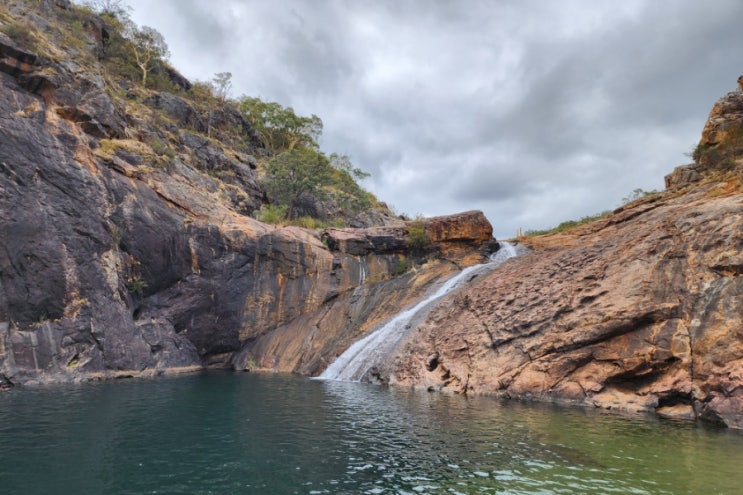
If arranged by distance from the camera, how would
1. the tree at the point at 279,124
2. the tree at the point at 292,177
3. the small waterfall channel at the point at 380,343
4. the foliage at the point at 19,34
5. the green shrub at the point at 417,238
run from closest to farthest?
the small waterfall channel at the point at 380,343 → the foliage at the point at 19,34 → the green shrub at the point at 417,238 → the tree at the point at 292,177 → the tree at the point at 279,124

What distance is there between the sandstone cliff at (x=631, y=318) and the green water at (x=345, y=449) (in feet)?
7.50

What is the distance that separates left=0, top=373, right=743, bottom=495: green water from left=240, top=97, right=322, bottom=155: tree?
55819 millimetres

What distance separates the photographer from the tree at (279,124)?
6731cm

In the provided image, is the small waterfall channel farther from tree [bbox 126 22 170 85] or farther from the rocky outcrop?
tree [bbox 126 22 170 85]

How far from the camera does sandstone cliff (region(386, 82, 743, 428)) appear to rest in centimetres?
1575

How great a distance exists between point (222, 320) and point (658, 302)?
95.3 feet

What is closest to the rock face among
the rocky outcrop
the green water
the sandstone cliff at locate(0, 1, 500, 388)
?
the green water

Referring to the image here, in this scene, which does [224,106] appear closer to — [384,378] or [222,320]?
[222,320]

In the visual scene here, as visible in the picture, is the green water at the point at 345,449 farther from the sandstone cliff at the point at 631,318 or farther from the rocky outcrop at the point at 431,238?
the rocky outcrop at the point at 431,238

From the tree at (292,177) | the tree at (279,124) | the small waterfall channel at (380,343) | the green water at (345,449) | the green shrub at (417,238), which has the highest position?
the tree at (279,124)

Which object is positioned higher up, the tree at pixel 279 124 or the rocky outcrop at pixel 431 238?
the tree at pixel 279 124

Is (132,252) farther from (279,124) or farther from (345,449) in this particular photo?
(279,124)

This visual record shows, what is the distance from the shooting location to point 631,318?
1795 cm

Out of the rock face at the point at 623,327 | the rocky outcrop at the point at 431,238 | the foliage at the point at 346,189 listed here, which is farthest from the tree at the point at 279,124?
the rock face at the point at 623,327
